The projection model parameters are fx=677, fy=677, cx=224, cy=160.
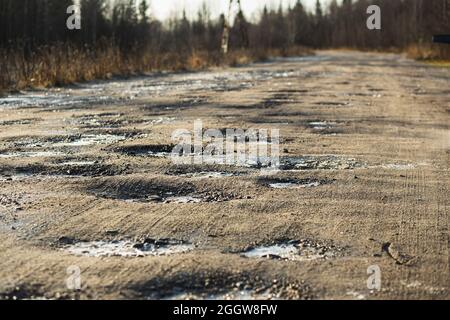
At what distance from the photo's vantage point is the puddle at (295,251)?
262cm

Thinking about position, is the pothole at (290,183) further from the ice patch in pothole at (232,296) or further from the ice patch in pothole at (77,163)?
the ice patch in pothole at (232,296)


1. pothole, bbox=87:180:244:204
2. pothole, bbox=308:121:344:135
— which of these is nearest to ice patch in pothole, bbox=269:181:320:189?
pothole, bbox=87:180:244:204

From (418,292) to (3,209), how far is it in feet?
6.66

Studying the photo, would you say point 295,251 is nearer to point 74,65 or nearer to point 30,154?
point 30,154

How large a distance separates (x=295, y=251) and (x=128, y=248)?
2.19 ft

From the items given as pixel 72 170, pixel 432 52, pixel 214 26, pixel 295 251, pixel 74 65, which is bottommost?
pixel 295 251

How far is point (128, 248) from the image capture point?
8.89ft

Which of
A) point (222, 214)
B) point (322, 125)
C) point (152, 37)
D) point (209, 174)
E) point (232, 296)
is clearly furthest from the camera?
point (152, 37)

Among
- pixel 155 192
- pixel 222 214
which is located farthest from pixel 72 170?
pixel 222 214

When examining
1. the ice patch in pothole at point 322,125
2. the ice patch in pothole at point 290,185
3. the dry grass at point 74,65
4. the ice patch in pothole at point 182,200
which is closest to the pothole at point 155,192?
the ice patch in pothole at point 182,200

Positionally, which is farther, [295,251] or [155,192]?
[155,192]

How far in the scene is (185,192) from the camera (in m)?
3.74
